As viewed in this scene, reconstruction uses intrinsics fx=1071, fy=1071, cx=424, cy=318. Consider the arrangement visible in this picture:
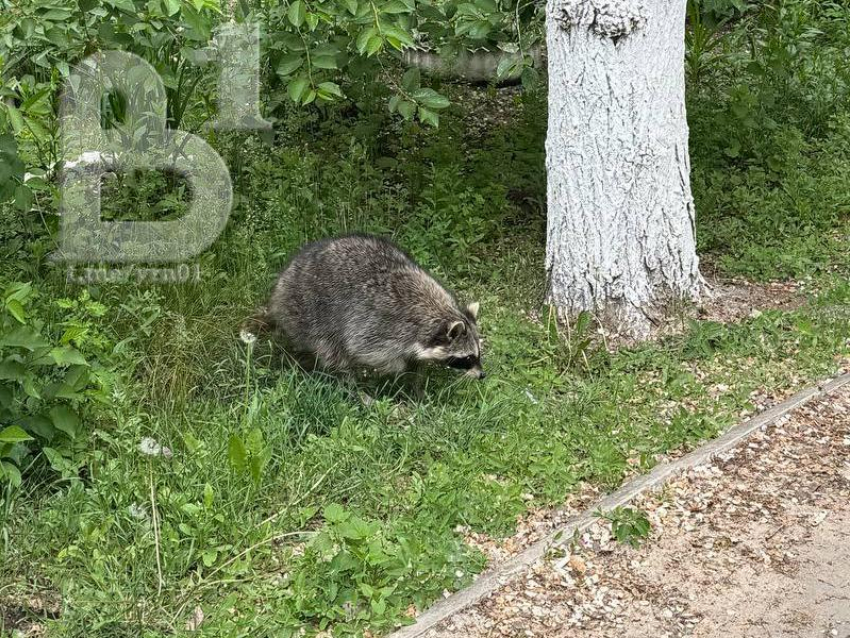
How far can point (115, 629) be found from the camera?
377cm

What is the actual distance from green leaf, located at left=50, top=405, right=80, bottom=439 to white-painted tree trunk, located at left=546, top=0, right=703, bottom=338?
2.77 m

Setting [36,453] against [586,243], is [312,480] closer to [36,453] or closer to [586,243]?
[36,453]

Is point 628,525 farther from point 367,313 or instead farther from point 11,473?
point 11,473

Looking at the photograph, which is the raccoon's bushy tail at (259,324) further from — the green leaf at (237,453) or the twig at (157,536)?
the twig at (157,536)

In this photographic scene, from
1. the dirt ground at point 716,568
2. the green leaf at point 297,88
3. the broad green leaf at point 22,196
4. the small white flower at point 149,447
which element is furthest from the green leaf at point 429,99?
the small white flower at point 149,447

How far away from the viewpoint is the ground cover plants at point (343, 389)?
4047mm

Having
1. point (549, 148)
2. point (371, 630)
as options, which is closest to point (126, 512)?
point (371, 630)

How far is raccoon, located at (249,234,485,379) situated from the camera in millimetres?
5551

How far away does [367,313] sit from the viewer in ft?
18.6

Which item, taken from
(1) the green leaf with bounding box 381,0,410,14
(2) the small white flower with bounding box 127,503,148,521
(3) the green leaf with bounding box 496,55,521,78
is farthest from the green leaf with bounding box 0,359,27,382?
(3) the green leaf with bounding box 496,55,521,78

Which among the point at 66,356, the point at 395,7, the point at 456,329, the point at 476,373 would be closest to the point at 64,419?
the point at 66,356

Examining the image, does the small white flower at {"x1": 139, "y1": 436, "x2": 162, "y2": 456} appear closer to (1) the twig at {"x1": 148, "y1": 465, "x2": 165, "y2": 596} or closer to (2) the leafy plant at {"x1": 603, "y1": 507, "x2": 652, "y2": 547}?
(1) the twig at {"x1": 148, "y1": 465, "x2": 165, "y2": 596}

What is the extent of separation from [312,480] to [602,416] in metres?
1.46

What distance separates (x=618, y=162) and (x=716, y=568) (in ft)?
7.80
